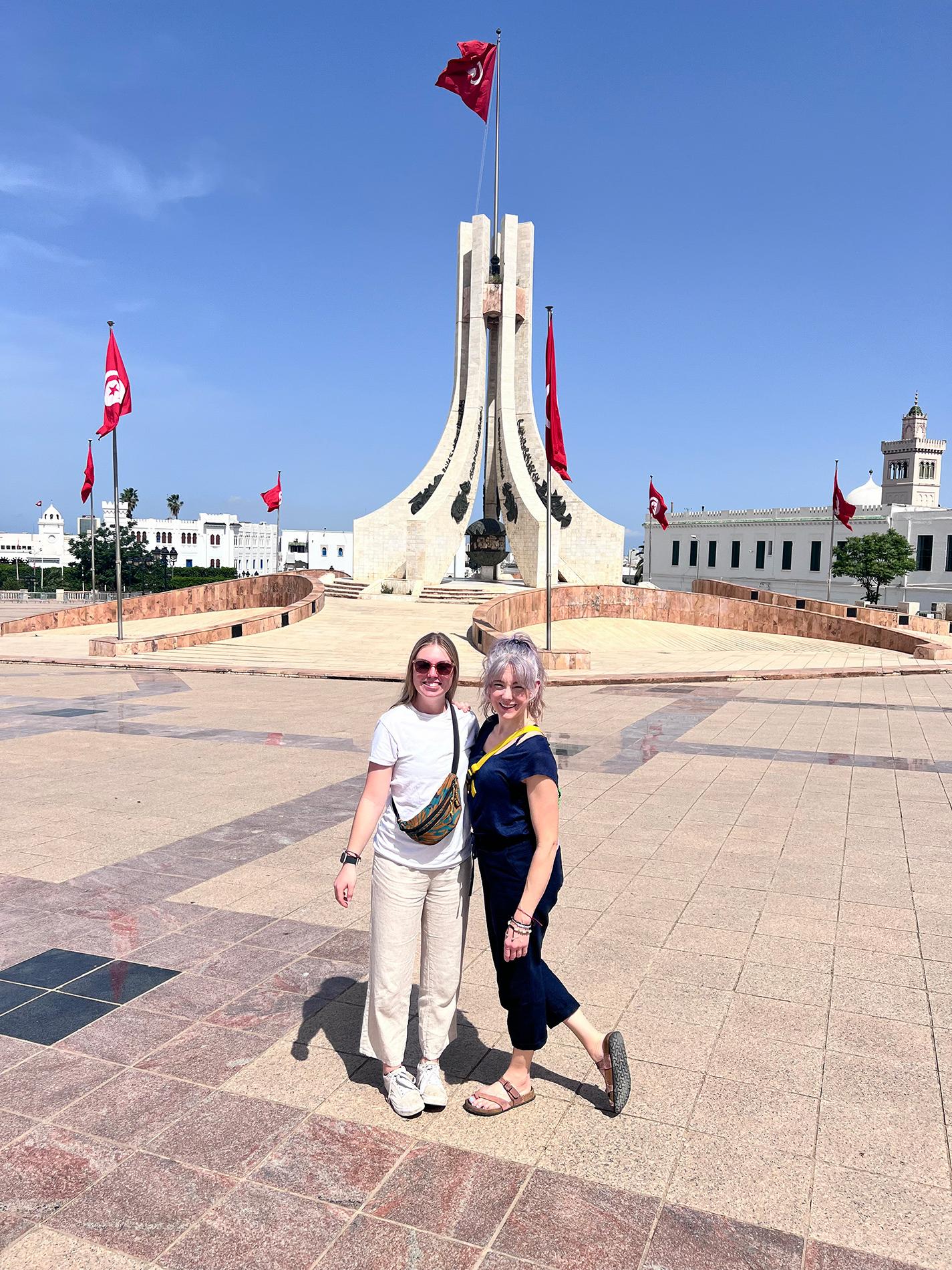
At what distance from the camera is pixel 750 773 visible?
838 cm

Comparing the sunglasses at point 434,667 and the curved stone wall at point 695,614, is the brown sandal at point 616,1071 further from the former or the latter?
the curved stone wall at point 695,614

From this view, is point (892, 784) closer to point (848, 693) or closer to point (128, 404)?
point (848, 693)

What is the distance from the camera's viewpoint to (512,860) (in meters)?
2.93

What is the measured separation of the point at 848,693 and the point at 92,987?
521 inches

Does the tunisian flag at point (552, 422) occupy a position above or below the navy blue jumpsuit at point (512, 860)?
above

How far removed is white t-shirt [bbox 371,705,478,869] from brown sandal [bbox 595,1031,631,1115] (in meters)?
0.78

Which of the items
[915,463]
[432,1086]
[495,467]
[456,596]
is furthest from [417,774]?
[915,463]

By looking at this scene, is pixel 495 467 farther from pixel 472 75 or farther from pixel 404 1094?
pixel 404 1094

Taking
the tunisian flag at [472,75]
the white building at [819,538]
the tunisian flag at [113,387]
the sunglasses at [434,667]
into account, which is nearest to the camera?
the sunglasses at [434,667]

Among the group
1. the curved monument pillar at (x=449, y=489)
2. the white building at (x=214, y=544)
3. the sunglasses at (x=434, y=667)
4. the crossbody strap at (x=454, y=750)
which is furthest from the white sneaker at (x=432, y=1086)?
the white building at (x=214, y=544)

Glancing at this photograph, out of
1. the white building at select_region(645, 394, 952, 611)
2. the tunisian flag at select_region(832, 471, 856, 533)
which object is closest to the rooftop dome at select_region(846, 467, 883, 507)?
the white building at select_region(645, 394, 952, 611)

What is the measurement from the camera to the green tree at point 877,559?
48.5 m

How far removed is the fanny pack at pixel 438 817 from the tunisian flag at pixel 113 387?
704 inches

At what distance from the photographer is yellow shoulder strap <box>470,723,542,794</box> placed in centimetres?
292
